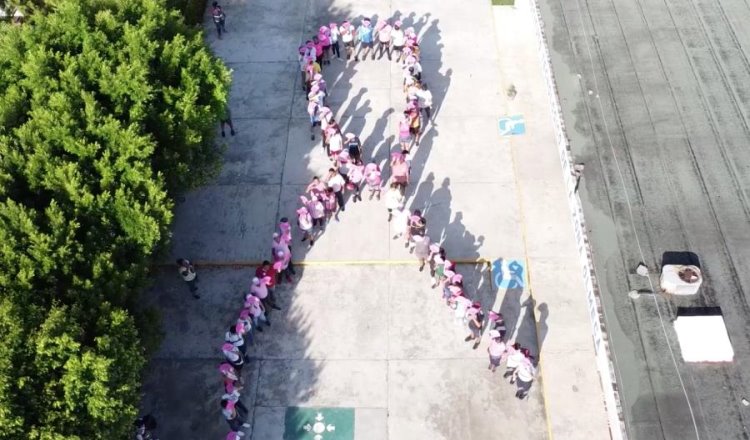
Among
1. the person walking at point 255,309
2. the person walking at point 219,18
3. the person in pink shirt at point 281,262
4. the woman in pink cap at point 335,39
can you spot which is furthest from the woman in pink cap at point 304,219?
the person walking at point 219,18

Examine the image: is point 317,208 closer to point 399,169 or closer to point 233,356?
point 399,169

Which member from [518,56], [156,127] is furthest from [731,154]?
[156,127]

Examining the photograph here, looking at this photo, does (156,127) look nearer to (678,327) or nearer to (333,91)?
(333,91)

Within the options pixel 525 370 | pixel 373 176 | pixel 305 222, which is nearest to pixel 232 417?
pixel 305 222

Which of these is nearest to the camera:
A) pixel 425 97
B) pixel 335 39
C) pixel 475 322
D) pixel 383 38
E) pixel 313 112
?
pixel 475 322

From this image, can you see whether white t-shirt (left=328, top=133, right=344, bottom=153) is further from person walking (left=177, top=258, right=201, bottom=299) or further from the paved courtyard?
person walking (left=177, top=258, right=201, bottom=299)
